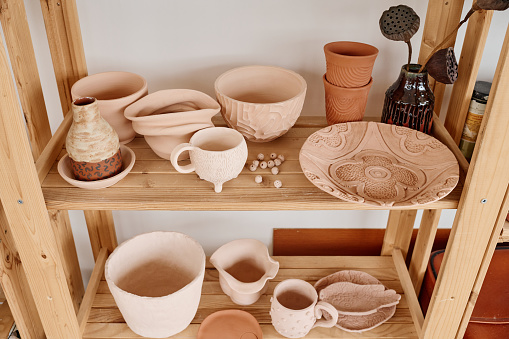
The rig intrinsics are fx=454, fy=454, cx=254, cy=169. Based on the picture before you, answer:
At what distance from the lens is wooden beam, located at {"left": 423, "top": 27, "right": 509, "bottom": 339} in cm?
75

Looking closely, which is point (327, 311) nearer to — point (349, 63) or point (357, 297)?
point (357, 297)

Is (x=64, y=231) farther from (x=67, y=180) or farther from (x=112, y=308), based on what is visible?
(x=67, y=180)

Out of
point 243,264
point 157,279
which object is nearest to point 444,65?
point 243,264

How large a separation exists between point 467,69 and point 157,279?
0.89 m

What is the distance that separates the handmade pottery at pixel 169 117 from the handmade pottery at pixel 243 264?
39cm

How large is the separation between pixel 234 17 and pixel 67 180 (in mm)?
541

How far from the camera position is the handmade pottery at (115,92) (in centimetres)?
96

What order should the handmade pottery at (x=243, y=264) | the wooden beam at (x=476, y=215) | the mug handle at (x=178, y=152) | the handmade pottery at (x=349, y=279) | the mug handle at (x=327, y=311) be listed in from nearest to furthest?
1. the wooden beam at (x=476, y=215)
2. the mug handle at (x=178, y=152)
3. the mug handle at (x=327, y=311)
4. the handmade pottery at (x=243, y=264)
5. the handmade pottery at (x=349, y=279)

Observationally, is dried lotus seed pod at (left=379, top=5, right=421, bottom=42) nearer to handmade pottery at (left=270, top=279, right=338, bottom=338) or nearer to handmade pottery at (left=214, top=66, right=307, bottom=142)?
handmade pottery at (left=214, top=66, right=307, bottom=142)

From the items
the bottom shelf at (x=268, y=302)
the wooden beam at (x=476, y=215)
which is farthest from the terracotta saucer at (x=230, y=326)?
the wooden beam at (x=476, y=215)

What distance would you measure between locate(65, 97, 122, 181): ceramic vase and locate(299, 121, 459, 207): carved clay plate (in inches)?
14.9

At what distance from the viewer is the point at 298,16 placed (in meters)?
1.09

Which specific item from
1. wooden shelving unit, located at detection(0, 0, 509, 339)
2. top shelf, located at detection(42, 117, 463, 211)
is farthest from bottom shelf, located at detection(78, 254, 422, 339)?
top shelf, located at detection(42, 117, 463, 211)

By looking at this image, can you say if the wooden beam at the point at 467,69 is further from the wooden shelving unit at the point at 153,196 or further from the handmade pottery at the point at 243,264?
the handmade pottery at the point at 243,264
